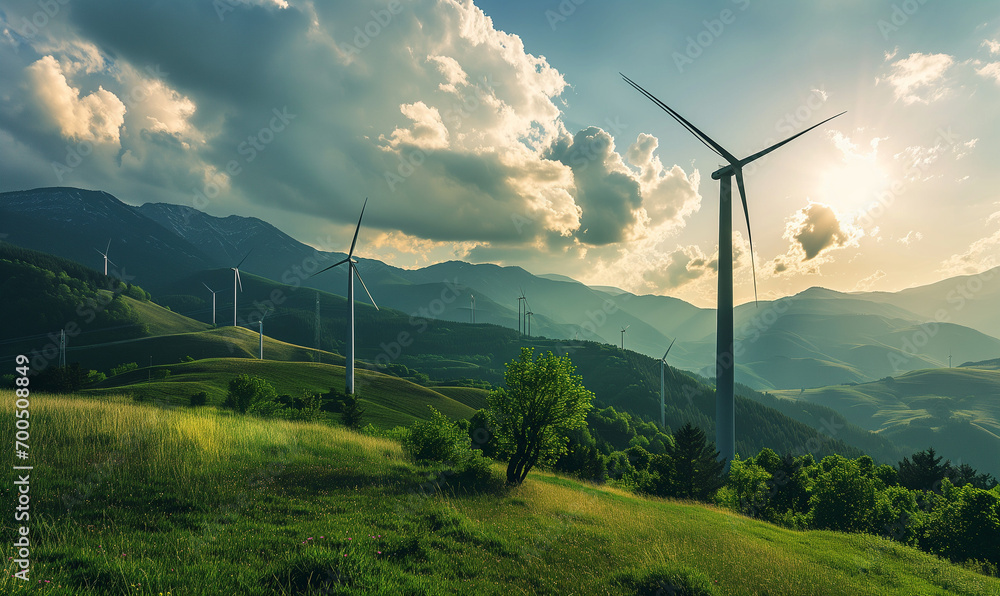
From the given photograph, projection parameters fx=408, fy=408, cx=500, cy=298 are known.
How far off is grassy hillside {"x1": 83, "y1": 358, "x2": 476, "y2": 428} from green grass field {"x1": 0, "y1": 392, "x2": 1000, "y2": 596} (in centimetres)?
4962

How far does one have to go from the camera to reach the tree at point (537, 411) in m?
24.3

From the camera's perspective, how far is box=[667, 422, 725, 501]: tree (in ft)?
188

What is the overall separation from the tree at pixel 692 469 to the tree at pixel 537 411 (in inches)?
1596

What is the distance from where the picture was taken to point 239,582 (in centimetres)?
787

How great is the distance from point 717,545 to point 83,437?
25465 millimetres

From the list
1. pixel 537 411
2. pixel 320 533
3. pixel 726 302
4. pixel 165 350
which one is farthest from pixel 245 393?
pixel 165 350

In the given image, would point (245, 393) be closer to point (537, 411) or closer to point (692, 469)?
point (537, 411)

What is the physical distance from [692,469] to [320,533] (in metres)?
60.2

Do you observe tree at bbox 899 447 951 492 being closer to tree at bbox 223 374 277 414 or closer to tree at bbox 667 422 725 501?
tree at bbox 667 422 725 501

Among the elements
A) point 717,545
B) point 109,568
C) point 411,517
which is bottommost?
point 717,545

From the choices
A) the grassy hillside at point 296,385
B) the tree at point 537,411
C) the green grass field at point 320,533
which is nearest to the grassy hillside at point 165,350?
the grassy hillside at point 296,385

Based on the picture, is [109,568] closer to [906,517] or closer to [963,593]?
[963,593]

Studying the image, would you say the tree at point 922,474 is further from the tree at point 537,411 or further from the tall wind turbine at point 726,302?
the tree at point 537,411

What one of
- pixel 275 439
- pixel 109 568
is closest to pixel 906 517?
pixel 275 439
